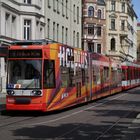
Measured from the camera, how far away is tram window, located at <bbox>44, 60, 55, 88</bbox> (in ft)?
67.1

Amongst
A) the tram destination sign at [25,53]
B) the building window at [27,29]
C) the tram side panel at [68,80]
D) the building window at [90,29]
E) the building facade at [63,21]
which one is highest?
the building window at [90,29]

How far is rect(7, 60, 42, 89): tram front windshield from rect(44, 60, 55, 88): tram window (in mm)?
263

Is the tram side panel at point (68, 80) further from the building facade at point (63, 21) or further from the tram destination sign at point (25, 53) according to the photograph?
the building facade at point (63, 21)

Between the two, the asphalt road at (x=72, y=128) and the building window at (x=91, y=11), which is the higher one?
the building window at (x=91, y=11)

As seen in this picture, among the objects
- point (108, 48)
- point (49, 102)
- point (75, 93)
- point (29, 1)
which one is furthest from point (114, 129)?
point (108, 48)

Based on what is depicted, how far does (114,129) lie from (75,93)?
28.4ft

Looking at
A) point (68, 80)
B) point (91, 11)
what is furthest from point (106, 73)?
point (91, 11)

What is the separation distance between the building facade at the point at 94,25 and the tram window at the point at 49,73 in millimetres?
73061

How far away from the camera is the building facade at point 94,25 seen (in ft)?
315

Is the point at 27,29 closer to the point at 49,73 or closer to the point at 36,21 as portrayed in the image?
the point at 36,21

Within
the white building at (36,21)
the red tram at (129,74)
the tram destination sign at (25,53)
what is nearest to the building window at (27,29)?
the white building at (36,21)

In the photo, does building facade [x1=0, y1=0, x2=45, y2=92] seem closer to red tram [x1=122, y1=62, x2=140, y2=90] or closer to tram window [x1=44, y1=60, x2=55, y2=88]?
red tram [x1=122, y1=62, x2=140, y2=90]

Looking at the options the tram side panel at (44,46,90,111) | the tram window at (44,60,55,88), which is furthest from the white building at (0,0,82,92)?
the tram window at (44,60,55,88)

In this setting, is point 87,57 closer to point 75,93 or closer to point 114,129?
point 75,93
